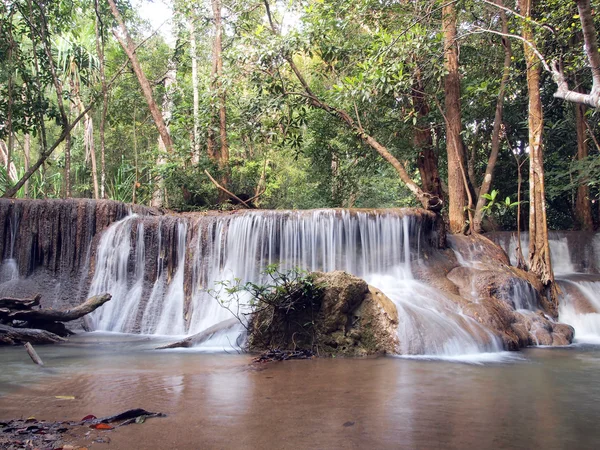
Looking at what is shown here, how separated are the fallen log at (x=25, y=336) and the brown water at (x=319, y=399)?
0.61 m

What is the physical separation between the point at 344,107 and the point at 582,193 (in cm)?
711

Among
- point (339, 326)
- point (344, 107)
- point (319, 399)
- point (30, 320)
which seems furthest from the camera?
point (344, 107)

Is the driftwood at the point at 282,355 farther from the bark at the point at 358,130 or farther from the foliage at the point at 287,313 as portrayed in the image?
the bark at the point at 358,130

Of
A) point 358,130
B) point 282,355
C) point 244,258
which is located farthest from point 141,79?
point 282,355

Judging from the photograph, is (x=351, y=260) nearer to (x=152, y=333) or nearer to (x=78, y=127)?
(x=152, y=333)

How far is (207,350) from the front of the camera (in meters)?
7.50

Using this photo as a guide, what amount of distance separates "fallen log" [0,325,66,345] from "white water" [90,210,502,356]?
91.2 inches

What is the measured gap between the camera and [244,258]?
10.8m

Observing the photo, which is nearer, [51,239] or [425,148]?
[51,239]

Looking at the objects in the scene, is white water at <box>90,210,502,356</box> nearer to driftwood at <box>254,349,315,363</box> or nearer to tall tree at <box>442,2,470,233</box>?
tall tree at <box>442,2,470,233</box>

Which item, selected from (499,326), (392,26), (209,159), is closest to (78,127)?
(209,159)

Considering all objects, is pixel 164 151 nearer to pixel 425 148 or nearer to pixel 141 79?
pixel 141 79

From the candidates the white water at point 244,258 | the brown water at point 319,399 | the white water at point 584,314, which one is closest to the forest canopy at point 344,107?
the white water at point 244,258

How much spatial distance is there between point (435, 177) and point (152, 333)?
8166mm
